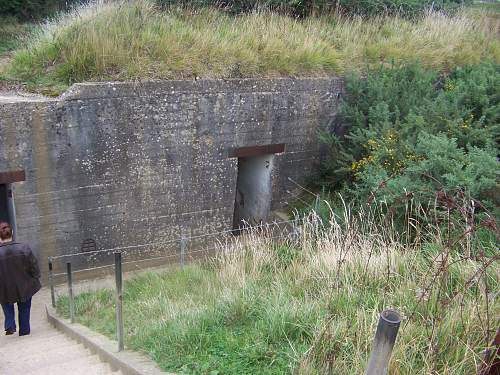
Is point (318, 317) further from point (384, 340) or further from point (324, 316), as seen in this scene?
point (384, 340)

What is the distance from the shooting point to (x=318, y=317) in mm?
3773

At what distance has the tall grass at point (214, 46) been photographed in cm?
758

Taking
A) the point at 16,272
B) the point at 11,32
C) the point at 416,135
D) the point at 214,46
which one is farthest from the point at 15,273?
the point at 11,32

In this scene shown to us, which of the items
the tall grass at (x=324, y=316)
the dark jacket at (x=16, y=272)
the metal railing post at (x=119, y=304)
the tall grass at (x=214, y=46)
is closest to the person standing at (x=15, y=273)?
the dark jacket at (x=16, y=272)

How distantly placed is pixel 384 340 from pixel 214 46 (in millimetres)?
6888

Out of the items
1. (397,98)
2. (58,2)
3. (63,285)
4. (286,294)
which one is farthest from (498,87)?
(58,2)

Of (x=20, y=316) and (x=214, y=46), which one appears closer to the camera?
(x=20, y=316)

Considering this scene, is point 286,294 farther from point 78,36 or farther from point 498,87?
point 498,87

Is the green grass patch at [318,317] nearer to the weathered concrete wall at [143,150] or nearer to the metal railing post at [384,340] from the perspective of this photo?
the metal railing post at [384,340]

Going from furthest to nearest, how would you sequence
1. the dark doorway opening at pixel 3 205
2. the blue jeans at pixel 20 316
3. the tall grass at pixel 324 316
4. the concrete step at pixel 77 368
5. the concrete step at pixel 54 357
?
the dark doorway opening at pixel 3 205, the blue jeans at pixel 20 316, the concrete step at pixel 54 357, the concrete step at pixel 77 368, the tall grass at pixel 324 316

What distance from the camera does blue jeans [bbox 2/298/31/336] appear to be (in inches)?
214

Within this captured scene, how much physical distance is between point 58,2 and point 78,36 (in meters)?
7.39

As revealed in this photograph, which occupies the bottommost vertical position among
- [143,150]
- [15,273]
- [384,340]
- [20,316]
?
[20,316]

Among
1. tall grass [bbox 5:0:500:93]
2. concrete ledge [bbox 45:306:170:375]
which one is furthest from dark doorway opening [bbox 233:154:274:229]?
concrete ledge [bbox 45:306:170:375]
